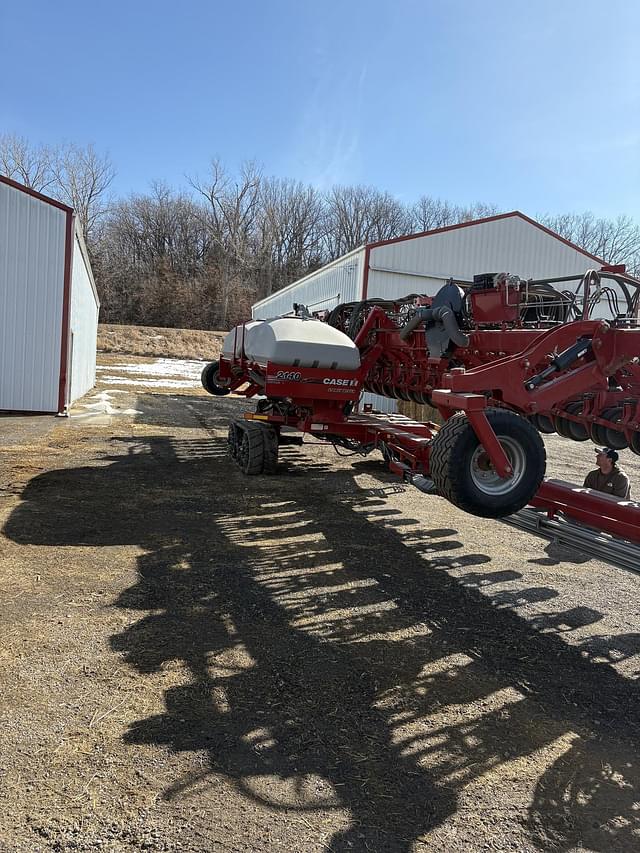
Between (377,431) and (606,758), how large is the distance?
468cm

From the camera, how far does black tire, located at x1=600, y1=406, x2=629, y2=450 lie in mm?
5148

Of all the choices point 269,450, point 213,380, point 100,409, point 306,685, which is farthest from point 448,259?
point 306,685

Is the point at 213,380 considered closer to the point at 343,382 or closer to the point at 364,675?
the point at 343,382

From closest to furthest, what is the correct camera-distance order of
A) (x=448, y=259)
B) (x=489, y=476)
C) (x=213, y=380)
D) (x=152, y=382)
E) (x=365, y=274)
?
(x=489, y=476) < (x=213, y=380) < (x=365, y=274) < (x=448, y=259) < (x=152, y=382)

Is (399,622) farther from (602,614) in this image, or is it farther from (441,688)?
(602,614)

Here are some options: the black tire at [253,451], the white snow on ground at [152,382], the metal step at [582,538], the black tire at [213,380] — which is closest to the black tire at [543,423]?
A: the metal step at [582,538]

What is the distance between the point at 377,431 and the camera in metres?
7.31

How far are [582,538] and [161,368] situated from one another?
25.2 m

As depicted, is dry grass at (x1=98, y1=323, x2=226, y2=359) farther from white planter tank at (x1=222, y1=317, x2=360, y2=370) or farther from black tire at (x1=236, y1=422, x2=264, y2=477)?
white planter tank at (x1=222, y1=317, x2=360, y2=370)

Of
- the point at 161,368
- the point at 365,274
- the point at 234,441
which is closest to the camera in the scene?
the point at 234,441

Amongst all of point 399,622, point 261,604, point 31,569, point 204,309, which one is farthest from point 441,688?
point 204,309

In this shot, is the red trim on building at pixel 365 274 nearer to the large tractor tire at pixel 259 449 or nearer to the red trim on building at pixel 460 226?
the red trim on building at pixel 460 226

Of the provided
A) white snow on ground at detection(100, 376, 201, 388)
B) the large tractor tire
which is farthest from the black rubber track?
white snow on ground at detection(100, 376, 201, 388)

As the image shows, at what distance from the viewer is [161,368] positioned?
2784 centimetres
